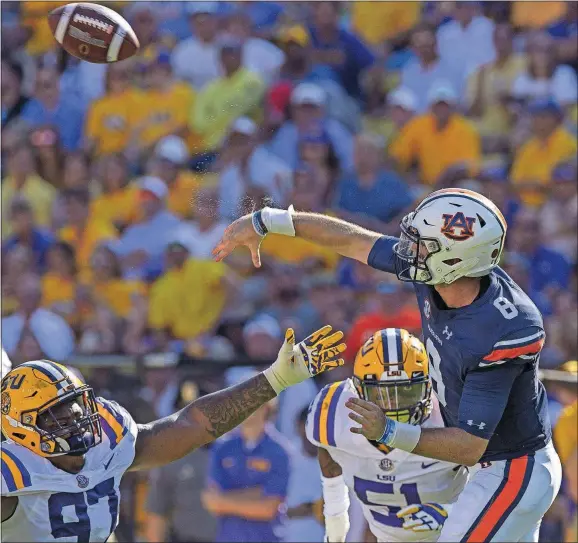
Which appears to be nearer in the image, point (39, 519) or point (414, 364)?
point (39, 519)

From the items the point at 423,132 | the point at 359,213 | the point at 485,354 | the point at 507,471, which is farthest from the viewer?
the point at 423,132

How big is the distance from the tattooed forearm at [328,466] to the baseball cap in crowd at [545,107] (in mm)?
3718

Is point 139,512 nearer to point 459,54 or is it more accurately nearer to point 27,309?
point 27,309

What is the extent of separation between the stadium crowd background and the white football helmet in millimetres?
2529

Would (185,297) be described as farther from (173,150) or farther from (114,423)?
(114,423)

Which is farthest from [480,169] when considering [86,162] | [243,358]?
[86,162]

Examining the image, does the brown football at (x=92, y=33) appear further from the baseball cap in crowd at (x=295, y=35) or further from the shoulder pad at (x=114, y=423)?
the baseball cap in crowd at (x=295, y=35)

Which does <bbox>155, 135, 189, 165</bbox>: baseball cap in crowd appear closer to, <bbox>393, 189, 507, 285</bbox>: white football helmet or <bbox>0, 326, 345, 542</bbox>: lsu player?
<bbox>0, 326, 345, 542</bbox>: lsu player

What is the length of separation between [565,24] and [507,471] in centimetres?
484

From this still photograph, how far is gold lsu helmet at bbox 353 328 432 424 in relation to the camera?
5.05 metres

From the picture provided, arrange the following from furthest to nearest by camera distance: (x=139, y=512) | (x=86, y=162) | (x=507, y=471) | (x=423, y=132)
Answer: (x=86, y=162), (x=423, y=132), (x=139, y=512), (x=507, y=471)

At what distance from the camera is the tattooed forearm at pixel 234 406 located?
180 inches

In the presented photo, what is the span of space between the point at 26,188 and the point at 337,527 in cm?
493

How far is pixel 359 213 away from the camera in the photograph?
794cm
